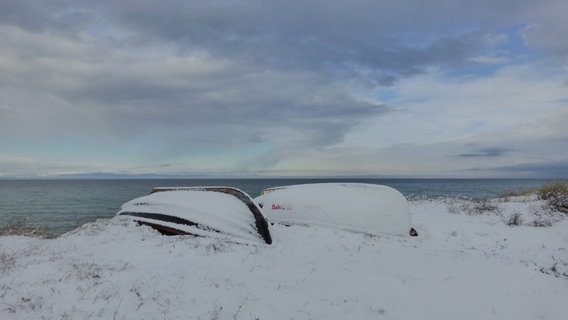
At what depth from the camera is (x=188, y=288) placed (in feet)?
19.7

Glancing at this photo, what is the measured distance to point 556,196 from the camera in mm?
17516

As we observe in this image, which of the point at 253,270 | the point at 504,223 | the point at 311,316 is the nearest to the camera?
the point at 311,316

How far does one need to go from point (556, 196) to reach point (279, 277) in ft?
53.4

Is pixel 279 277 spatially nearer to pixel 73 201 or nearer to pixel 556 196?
pixel 556 196

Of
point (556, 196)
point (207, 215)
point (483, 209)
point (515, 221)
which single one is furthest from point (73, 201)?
point (556, 196)

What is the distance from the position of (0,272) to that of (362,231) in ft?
31.2

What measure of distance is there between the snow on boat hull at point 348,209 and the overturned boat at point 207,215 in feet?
8.96

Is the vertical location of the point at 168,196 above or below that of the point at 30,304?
above

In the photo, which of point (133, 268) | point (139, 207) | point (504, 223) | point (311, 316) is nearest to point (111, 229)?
point (139, 207)

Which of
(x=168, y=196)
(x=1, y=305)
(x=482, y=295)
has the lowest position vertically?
(x=482, y=295)

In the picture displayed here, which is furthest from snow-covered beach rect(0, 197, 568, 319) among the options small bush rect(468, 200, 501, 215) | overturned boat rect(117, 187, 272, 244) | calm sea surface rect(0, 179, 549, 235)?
calm sea surface rect(0, 179, 549, 235)

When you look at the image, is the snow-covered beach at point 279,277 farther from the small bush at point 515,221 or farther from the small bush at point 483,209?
the small bush at point 483,209

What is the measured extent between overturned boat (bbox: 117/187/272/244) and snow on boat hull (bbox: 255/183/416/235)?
2.73 meters

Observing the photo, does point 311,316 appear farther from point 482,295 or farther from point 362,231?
point 362,231
